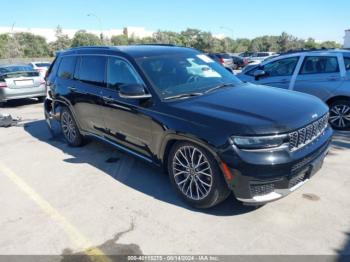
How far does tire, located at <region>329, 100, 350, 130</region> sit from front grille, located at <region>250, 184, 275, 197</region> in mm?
4153

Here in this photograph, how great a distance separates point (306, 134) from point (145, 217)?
2.00 meters

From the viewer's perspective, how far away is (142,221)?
3.71 meters

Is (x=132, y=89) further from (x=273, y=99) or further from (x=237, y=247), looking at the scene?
(x=237, y=247)

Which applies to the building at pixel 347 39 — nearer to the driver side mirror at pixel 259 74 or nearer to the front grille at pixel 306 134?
the driver side mirror at pixel 259 74

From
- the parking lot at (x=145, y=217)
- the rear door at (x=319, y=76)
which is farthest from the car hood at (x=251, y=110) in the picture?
the rear door at (x=319, y=76)

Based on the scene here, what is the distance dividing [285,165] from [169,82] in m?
1.84

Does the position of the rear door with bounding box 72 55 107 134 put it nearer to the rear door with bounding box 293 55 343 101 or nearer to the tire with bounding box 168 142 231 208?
the tire with bounding box 168 142 231 208

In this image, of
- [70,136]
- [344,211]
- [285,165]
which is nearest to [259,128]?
[285,165]

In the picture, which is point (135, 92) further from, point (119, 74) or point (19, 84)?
point (19, 84)

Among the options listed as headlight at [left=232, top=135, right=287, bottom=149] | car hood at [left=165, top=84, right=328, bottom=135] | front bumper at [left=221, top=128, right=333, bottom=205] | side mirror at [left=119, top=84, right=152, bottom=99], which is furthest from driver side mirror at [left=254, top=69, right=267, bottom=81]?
headlight at [left=232, top=135, right=287, bottom=149]

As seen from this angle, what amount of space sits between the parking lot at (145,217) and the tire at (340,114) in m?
1.44

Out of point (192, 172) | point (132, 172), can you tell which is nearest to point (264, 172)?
point (192, 172)

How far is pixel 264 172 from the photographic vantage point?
3.22m

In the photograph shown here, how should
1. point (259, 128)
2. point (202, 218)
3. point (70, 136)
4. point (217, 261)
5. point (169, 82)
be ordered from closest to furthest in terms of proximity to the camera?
point (217, 261)
point (259, 128)
point (202, 218)
point (169, 82)
point (70, 136)
